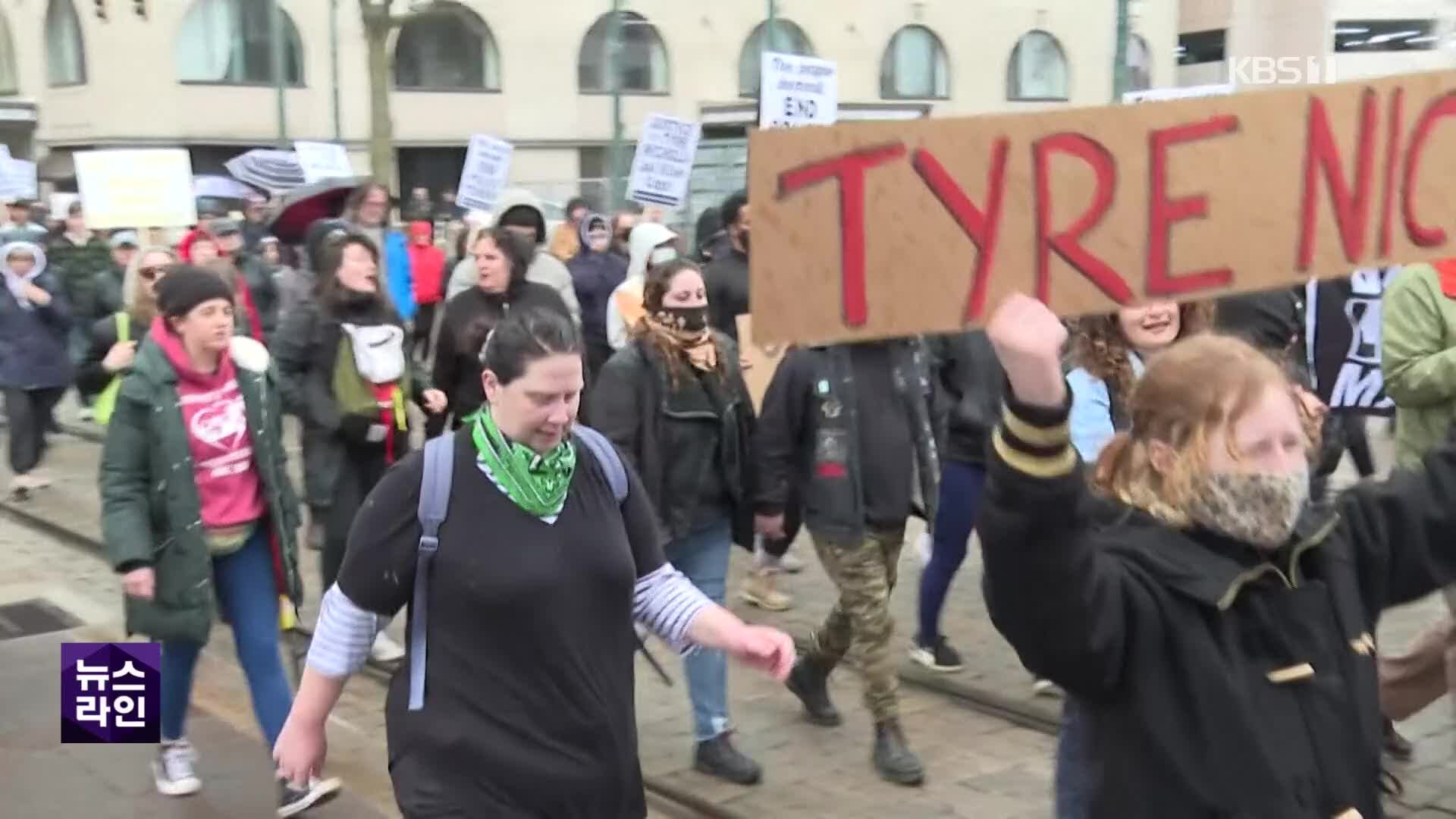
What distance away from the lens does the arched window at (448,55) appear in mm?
33375

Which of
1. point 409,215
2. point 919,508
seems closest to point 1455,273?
point 919,508

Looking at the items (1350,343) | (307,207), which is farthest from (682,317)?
(307,207)

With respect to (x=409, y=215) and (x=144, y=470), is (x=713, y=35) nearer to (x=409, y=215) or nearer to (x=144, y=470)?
(x=409, y=215)

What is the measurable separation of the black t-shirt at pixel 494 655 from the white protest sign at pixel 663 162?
333 inches

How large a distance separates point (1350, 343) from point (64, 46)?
31.6 m

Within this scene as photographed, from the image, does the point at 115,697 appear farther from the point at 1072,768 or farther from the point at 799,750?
the point at 1072,768

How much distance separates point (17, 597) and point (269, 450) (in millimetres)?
3805

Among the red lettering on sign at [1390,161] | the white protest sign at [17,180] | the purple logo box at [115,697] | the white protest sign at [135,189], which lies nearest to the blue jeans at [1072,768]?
the red lettering on sign at [1390,161]

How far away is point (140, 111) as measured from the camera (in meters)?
30.5

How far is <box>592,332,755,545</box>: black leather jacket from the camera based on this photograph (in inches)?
200

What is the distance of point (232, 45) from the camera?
31.9 m

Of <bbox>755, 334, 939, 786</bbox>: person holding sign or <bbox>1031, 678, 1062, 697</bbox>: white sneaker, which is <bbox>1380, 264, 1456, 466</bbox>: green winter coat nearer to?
<bbox>755, 334, 939, 786</bbox>: person holding sign

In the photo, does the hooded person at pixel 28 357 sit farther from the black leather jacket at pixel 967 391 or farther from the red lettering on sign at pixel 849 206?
the red lettering on sign at pixel 849 206

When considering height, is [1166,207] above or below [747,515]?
above
